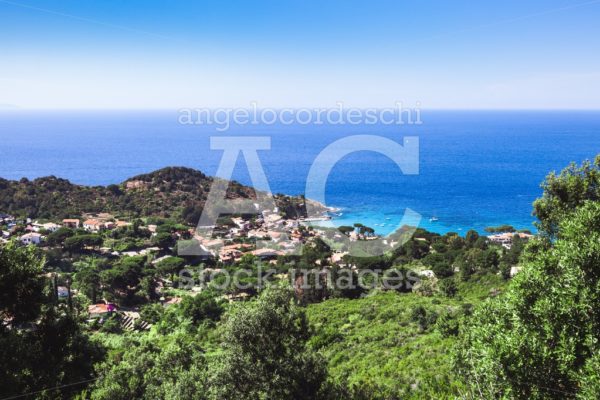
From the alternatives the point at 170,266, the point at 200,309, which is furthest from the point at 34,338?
the point at 170,266

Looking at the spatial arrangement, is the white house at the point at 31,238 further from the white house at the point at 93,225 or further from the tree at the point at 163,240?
the tree at the point at 163,240

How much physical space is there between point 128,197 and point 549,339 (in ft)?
155

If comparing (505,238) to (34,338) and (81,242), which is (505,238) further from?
(34,338)

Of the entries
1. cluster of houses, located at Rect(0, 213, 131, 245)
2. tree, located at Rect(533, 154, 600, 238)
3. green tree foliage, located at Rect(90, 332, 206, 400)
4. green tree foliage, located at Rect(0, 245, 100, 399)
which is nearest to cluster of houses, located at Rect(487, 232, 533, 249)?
tree, located at Rect(533, 154, 600, 238)

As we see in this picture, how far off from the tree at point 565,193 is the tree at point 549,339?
3224 mm

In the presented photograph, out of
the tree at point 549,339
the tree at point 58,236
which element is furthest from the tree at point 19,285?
the tree at point 58,236

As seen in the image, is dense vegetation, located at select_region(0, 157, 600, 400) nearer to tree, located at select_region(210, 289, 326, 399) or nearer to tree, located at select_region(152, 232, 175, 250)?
tree, located at select_region(210, 289, 326, 399)

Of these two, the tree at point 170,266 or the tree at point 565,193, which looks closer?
the tree at point 565,193

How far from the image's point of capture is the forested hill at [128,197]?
137 feet

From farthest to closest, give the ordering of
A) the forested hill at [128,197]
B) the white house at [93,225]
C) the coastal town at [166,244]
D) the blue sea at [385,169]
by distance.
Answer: the blue sea at [385,169] → the forested hill at [128,197] → the white house at [93,225] → the coastal town at [166,244]

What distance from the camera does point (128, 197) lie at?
151 feet

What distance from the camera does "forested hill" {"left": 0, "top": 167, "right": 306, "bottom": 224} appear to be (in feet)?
137

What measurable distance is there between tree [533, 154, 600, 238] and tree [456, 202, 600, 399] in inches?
127

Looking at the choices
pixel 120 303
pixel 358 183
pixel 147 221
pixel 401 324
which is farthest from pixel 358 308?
pixel 358 183
